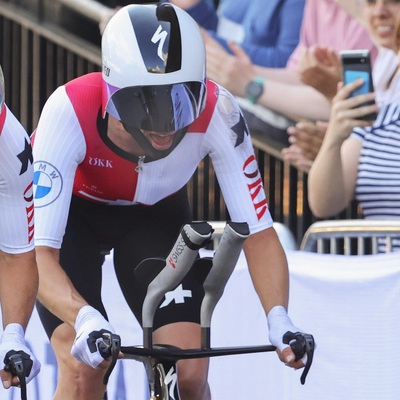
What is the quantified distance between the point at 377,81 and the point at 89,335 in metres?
3.82

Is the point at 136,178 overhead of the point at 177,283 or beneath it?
overhead

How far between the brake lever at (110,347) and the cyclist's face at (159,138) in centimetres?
101

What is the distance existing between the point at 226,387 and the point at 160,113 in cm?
223

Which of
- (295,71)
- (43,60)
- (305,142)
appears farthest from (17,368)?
(43,60)

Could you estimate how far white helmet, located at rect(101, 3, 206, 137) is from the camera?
4980 millimetres

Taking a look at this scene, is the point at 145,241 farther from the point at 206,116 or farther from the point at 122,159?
the point at 206,116

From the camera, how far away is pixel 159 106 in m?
4.97

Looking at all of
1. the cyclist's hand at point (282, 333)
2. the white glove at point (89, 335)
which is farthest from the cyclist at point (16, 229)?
the cyclist's hand at point (282, 333)

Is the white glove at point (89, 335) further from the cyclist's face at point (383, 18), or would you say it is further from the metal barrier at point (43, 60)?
the metal barrier at point (43, 60)

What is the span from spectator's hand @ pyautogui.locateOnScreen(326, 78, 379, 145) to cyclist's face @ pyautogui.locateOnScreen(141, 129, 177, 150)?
6.66 feet

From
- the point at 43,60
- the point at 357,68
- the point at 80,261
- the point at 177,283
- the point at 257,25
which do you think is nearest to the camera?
the point at 177,283

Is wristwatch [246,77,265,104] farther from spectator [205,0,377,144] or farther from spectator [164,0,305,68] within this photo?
spectator [164,0,305,68]

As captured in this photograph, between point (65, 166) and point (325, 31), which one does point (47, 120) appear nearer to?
point (65, 166)

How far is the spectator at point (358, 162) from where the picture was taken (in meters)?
6.91
